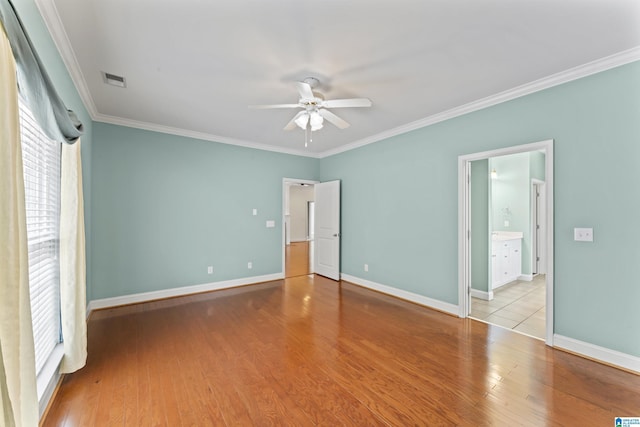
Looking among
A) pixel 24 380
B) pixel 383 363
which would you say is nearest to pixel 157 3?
pixel 24 380

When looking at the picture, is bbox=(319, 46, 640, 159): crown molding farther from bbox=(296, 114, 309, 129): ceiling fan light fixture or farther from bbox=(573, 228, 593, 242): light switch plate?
bbox=(296, 114, 309, 129): ceiling fan light fixture

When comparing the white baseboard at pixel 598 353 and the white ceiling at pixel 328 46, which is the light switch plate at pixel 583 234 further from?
the white ceiling at pixel 328 46

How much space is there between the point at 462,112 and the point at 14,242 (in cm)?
404

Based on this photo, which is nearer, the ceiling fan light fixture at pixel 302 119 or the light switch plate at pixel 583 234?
the light switch plate at pixel 583 234

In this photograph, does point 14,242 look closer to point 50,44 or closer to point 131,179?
point 50,44

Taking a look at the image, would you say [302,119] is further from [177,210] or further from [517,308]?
[517,308]

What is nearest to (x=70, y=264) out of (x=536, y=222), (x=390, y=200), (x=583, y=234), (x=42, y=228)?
(x=42, y=228)

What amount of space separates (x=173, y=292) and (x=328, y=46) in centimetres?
405

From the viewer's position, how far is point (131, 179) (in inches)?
152

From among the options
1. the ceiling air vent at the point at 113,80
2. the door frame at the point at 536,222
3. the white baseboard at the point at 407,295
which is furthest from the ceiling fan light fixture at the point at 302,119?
the door frame at the point at 536,222

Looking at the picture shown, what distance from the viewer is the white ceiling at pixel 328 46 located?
1.74 metres

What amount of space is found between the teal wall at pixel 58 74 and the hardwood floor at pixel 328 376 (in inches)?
61.1

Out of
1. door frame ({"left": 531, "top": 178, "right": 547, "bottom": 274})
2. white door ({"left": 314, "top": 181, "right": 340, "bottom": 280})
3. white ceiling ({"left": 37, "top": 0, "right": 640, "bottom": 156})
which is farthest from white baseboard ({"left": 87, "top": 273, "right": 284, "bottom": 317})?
door frame ({"left": 531, "top": 178, "right": 547, "bottom": 274})

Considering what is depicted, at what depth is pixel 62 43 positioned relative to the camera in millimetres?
2041
